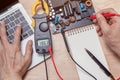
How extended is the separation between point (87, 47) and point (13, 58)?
0.32 m

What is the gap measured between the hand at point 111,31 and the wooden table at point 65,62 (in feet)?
0.09

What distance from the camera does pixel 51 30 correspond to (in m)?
1.03

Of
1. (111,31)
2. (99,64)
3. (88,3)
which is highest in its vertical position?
(88,3)

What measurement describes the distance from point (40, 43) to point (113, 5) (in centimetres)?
36

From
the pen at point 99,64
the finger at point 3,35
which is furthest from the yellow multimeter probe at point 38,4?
the pen at point 99,64

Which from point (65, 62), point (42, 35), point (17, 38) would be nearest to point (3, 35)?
point (17, 38)

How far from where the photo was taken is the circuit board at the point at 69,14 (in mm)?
1014

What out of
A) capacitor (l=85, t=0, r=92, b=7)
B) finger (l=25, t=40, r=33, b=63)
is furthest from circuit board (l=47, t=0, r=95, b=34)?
finger (l=25, t=40, r=33, b=63)

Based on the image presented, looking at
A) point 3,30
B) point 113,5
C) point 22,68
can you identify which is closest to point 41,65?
point 22,68

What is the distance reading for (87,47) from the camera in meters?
0.99

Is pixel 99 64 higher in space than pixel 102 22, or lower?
lower

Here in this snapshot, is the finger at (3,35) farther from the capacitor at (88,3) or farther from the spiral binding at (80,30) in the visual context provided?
the capacitor at (88,3)

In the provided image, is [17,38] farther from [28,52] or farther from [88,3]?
[88,3]

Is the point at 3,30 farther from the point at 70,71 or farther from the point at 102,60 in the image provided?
the point at 102,60
